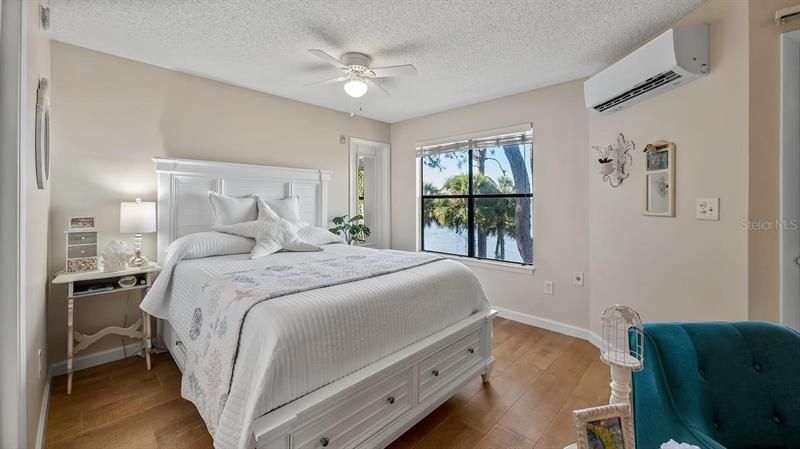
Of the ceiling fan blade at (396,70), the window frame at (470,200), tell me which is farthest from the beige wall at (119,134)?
the window frame at (470,200)

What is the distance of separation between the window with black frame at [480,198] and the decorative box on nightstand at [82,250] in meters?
3.37

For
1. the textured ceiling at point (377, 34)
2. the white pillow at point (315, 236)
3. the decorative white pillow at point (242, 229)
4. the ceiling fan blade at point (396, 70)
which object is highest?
the textured ceiling at point (377, 34)

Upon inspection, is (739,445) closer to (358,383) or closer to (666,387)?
(666,387)

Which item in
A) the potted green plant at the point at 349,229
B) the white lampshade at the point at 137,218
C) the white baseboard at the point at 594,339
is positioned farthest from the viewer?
the potted green plant at the point at 349,229

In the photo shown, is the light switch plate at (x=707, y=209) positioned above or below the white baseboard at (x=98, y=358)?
above

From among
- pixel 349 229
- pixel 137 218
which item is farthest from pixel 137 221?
pixel 349 229

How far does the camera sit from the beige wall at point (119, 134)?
94.1 inches

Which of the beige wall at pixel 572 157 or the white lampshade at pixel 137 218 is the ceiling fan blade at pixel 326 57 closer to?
the beige wall at pixel 572 157

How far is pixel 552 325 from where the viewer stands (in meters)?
3.28

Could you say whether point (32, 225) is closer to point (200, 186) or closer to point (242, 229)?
point (242, 229)

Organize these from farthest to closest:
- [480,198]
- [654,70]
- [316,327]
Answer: [480,198]
[654,70]
[316,327]

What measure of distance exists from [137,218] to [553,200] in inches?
A: 145

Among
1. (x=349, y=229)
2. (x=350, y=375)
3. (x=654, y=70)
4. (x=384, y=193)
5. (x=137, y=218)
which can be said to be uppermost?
(x=654, y=70)

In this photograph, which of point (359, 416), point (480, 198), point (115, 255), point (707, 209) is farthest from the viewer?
point (480, 198)
